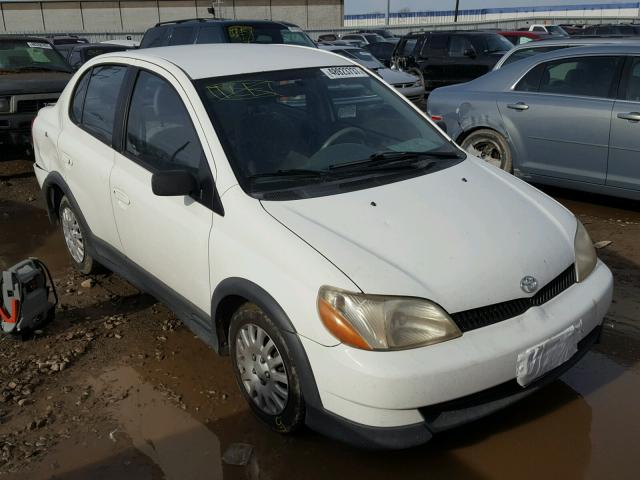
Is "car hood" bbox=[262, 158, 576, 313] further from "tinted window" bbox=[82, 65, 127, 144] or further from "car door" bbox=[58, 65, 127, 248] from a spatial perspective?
"tinted window" bbox=[82, 65, 127, 144]

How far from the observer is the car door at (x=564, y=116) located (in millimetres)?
5766

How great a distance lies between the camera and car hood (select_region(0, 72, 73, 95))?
7.91 meters

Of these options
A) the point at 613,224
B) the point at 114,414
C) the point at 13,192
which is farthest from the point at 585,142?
the point at 13,192

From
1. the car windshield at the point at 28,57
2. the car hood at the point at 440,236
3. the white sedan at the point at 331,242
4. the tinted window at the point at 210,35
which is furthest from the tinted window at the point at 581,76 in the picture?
the car windshield at the point at 28,57

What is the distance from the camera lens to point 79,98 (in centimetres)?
457

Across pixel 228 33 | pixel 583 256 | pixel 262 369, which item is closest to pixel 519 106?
pixel 583 256

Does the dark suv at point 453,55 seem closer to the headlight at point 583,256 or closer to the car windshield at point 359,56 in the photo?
the car windshield at point 359,56

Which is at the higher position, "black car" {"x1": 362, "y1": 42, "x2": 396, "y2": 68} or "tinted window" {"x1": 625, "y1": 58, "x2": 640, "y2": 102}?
"tinted window" {"x1": 625, "y1": 58, "x2": 640, "y2": 102}

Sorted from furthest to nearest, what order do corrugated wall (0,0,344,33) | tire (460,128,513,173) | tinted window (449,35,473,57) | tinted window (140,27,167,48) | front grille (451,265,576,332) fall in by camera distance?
corrugated wall (0,0,344,33), tinted window (449,35,473,57), tinted window (140,27,167,48), tire (460,128,513,173), front grille (451,265,576,332)

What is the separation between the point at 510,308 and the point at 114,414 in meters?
2.03

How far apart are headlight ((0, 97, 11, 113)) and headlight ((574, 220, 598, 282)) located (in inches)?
282

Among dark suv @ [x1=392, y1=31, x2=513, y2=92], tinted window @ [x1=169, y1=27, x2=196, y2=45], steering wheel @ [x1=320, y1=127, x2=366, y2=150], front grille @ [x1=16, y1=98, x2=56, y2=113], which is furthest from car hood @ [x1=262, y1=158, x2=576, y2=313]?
dark suv @ [x1=392, y1=31, x2=513, y2=92]

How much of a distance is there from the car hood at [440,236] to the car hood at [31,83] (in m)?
6.39

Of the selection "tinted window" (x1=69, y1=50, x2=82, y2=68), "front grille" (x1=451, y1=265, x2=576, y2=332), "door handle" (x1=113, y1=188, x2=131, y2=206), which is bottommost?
"front grille" (x1=451, y1=265, x2=576, y2=332)
